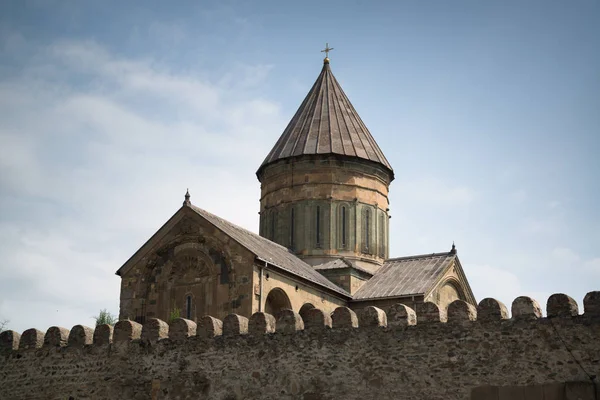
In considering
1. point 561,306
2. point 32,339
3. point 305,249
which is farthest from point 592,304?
point 305,249

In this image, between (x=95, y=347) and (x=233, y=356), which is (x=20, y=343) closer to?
(x=95, y=347)

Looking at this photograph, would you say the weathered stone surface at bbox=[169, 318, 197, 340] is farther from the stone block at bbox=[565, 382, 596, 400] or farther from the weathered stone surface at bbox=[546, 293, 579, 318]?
the stone block at bbox=[565, 382, 596, 400]

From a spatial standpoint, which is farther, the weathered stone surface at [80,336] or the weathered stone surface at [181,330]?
the weathered stone surface at [80,336]

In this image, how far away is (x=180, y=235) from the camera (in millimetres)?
19641

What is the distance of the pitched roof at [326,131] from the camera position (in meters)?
24.1

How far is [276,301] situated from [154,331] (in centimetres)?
483

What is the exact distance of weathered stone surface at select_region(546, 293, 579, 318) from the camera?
11.4m

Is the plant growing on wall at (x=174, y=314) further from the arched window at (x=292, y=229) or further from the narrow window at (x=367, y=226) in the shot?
the narrow window at (x=367, y=226)

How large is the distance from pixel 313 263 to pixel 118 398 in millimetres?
9183

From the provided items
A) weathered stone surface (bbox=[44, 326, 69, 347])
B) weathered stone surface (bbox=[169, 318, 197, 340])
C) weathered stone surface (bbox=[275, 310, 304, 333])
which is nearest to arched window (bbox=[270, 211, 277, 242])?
weathered stone surface (bbox=[44, 326, 69, 347])

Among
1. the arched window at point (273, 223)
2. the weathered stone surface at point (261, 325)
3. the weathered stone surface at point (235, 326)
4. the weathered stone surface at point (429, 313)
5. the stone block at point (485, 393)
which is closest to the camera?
the stone block at point (485, 393)

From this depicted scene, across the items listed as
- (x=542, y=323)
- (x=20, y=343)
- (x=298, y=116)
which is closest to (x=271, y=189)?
(x=298, y=116)

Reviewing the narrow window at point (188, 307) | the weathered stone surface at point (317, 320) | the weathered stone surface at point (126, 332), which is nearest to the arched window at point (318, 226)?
the narrow window at point (188, 307)

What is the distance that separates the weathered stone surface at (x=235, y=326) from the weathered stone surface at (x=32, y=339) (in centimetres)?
437
